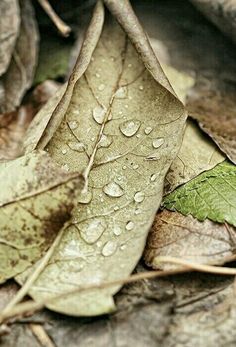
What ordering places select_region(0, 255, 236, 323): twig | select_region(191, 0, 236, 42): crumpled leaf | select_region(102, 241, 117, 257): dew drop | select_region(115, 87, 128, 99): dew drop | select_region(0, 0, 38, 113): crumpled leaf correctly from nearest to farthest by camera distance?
select_region(0, 255, 236, 323): twig, select_region(102, 241, 117, 257): dew drop, select_region(115, 87, 128, 99): dew drop, select_region(191, 0, 236, 42): crumpled leaf, select_region(0, 0, 38, 113): crumpled leaf

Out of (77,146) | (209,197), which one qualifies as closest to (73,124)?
(77,146)

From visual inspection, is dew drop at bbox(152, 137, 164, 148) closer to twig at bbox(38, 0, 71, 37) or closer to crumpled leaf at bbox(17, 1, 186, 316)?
crumpled leaf at bbox(17, 1, 186, 316)

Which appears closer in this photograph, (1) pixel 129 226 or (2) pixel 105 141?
(1) pixel 129 226

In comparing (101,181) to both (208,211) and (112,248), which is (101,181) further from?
(208,211)

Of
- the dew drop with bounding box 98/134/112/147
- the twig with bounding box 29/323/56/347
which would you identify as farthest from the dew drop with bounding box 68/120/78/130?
the twig with bounding box 29/323/56/347

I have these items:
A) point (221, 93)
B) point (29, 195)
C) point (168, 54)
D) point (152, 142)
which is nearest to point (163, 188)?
point (152, 142)

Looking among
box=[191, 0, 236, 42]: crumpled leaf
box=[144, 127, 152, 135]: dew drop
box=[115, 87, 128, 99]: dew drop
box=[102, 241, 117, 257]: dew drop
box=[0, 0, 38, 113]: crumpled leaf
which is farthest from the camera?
box=[0, 0, 38, 113]: crumpled leaf

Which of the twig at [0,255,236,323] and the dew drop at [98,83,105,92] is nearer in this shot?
the twig at [0,255,236,323]

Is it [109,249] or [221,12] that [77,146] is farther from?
[221,12]
